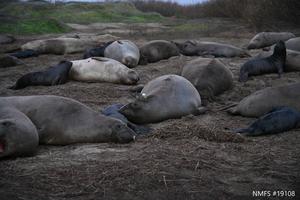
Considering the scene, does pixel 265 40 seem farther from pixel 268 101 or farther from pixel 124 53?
pixel 268 101

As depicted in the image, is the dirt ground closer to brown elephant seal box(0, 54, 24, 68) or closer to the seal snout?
the seal snout

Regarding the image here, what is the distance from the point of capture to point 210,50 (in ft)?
41.9

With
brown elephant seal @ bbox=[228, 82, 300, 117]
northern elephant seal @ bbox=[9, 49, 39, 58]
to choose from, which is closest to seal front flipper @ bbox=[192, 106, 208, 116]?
brown elephant seal @ bbox=[228, 82, 300, 117]

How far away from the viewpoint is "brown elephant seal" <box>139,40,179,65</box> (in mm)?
11805

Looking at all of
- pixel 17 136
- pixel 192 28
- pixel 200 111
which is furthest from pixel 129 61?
pixel 192 28

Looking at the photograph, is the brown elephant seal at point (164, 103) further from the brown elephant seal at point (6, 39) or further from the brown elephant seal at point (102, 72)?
the brown elephant seal at point (6, 39)

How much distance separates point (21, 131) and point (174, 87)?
2.59 metres

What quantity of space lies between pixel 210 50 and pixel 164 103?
6.13 meters

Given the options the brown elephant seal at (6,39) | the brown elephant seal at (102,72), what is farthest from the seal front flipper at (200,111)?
the brown elephant seal at (6,39)

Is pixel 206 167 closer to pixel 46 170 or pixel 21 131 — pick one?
pixel 46 170

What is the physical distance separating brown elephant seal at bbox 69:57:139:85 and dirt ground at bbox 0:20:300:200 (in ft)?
9.05

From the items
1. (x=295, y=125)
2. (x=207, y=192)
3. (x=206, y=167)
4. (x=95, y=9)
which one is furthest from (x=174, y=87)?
(x=95, y=9)

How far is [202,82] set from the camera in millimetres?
8180

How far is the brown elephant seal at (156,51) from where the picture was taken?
11.8 metres
